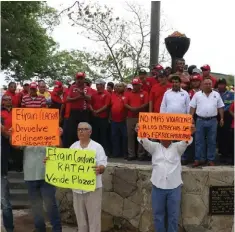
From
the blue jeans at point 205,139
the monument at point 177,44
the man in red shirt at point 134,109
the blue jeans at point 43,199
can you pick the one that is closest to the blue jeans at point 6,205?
the blue jeans at point 43,199

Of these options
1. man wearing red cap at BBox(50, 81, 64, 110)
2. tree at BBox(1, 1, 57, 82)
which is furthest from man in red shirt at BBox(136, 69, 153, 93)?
tree at BBox(1, 1, 57, 82)

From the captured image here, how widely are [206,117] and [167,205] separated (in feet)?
5.74

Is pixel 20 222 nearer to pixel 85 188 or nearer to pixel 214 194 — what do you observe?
pixel 85 188

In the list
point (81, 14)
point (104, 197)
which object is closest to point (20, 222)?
point (104, 197)

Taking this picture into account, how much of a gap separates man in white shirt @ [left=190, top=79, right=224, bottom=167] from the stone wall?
11.6 inches

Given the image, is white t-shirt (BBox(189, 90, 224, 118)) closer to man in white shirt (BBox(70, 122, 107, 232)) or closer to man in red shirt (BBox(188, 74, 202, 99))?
man in red shirt (BBox(188, 74, 202, 99))

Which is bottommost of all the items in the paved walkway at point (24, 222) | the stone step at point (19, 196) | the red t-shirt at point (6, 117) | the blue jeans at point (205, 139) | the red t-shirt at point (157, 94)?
the paved walkway at point (24, 222)

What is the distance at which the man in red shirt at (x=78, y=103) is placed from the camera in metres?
7.95

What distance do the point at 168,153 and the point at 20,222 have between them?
9.49 ft

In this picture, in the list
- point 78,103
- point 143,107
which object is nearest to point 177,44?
point 143,107

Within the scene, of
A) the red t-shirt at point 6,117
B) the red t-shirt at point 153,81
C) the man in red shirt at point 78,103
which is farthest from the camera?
the red t-shirt at point 153,81

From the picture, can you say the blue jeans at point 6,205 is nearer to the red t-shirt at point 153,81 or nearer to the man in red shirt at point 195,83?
the man in red shirt at point 195,83

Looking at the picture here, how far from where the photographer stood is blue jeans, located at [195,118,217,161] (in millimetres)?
7195

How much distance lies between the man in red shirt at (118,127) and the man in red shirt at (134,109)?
0.19 m
